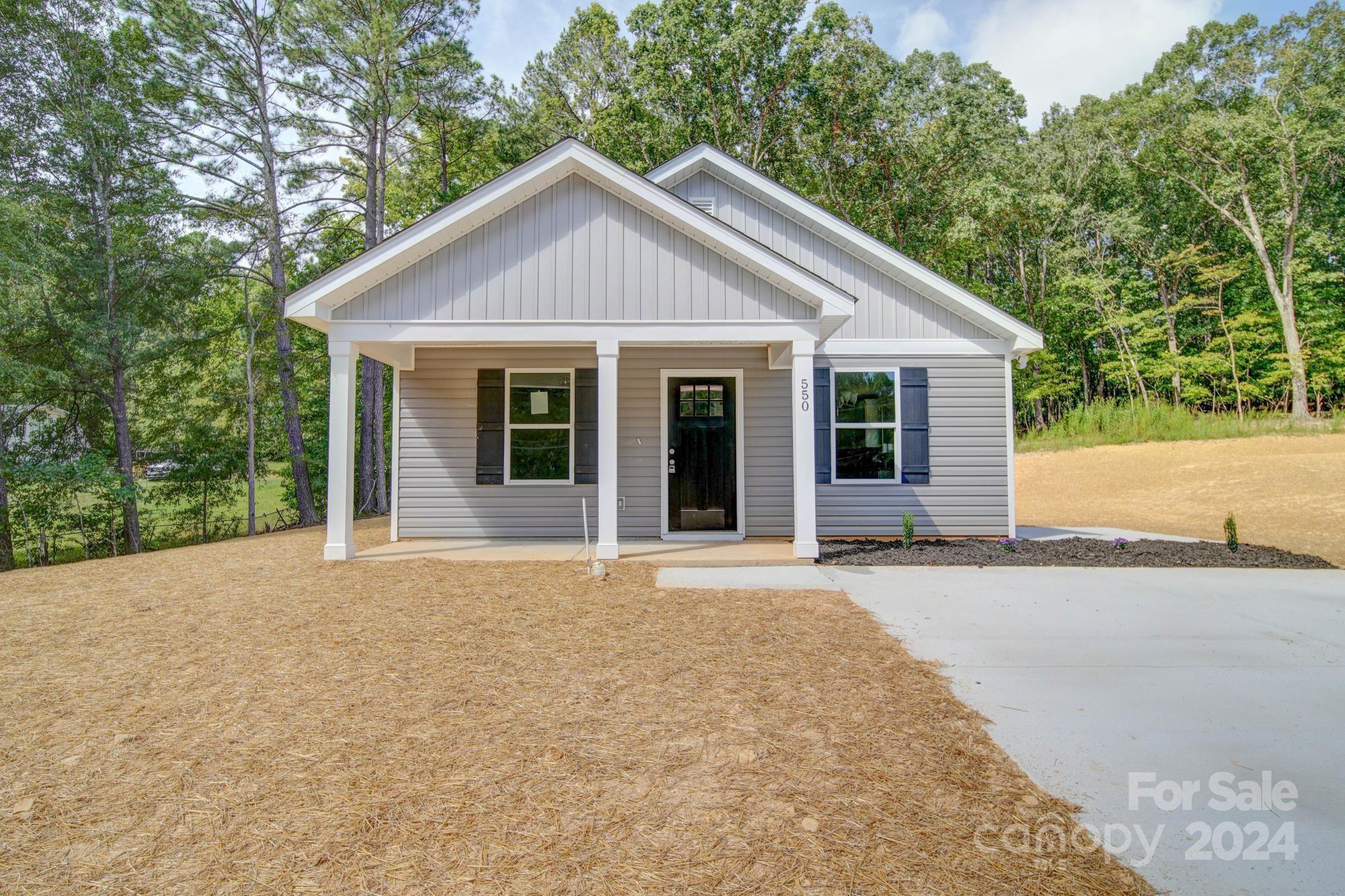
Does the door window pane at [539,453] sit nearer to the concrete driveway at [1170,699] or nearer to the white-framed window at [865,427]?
the white-framed window at [865,427]

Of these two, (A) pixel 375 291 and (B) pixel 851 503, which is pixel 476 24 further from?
(B) pixel 851 503

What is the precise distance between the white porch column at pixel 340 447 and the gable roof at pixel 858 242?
4.60 m

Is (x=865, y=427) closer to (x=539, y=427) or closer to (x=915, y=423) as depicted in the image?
(x=915, y=423)

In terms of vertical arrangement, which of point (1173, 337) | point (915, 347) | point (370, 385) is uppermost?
point (1173, 337)

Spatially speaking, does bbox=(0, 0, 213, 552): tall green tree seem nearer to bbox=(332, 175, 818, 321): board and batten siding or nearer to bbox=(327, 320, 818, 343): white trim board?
bbox=(327, 320, 818, 343): white trim board

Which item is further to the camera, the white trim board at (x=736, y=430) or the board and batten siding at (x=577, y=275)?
the white trim board at (x=736, y=430)

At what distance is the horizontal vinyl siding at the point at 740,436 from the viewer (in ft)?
28.8

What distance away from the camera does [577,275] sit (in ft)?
22.5

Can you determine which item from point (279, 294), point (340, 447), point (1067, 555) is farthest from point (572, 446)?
point (279, 294)

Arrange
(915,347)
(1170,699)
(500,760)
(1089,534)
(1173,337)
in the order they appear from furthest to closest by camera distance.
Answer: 1. (1173,337)
2. (1089,534)
3. (915,347)
4. (1170,699)
5. (500,760)

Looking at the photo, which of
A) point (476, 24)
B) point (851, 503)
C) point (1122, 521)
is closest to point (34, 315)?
point (476, 24)

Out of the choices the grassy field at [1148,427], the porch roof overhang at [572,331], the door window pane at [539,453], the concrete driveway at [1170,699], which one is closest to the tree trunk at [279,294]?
the door window pane at [539,453]

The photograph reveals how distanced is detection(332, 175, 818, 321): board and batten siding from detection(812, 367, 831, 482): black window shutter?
1990 mm

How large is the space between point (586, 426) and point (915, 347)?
4.46 meters
